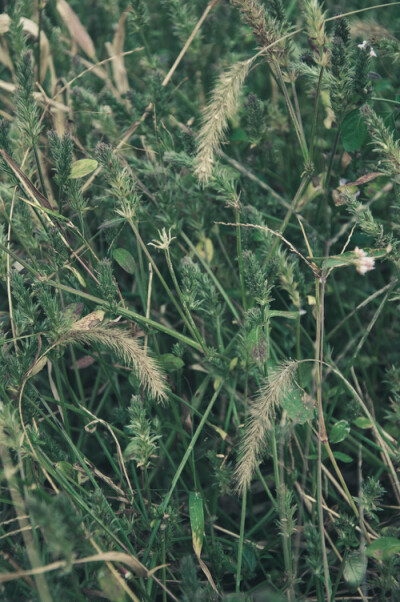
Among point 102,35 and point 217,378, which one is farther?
point 102,35

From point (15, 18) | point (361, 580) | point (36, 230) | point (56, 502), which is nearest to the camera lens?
point (56, 502)

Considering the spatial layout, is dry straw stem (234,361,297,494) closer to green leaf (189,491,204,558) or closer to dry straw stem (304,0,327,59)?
green leaf (189,491,204,558)

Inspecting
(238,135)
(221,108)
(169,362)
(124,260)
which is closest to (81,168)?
(124,260)

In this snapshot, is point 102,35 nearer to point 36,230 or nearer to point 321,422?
point 36,230

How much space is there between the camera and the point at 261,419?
1.19 m

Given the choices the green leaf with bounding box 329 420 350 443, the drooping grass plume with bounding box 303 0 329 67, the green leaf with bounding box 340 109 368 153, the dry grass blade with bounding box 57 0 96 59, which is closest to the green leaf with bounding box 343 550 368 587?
the green leaf with bounding box 329 420 350 443

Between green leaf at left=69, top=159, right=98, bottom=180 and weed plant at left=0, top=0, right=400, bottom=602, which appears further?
green leaf at left=69, top=159, right=98, bottom=180

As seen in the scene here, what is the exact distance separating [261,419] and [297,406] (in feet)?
0.32

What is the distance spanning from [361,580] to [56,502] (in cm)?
69

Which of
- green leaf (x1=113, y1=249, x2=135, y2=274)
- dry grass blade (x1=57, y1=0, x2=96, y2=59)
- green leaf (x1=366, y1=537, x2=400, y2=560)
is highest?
dry grass blade (x1=57, y1=0, x2=96, y2=59)

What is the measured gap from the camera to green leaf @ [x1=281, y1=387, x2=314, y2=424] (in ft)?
3.97

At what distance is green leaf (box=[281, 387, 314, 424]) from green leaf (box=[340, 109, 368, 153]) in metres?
0.65

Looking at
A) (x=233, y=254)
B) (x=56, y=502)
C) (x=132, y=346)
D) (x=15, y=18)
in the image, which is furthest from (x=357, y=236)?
(x=15, y=18)

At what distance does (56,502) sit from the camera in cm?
92
